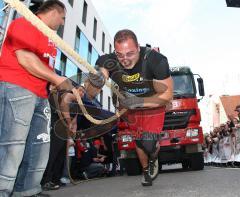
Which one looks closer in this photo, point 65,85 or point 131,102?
point 65,85

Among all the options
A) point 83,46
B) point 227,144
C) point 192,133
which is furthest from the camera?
point 83,46

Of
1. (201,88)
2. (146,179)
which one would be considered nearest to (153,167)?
(146,179)

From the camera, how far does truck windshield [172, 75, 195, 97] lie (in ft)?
34.1

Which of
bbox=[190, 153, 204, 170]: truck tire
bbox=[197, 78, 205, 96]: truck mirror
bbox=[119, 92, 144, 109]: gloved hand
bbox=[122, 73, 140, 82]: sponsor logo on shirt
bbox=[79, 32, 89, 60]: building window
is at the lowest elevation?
bbox=[190, 153, 204, 170]: truck tire

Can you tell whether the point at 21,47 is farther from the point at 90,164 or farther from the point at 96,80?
the point at 90,164

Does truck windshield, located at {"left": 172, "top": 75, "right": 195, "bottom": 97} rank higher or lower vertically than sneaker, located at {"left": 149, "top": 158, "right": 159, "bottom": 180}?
higher

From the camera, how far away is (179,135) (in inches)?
393

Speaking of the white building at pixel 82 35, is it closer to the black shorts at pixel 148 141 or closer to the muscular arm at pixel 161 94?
the black shorts at pixel 148 141

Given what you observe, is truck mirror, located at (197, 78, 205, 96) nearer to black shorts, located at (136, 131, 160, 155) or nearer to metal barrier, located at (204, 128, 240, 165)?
metal barrier, located at (204, 128, 240, 165)

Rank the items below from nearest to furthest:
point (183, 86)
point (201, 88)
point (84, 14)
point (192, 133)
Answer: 1. point (192, 133)
2. point (201, 88)
3. point (183, 86)
4. point (84, 14)

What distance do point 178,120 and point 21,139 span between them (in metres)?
7.22

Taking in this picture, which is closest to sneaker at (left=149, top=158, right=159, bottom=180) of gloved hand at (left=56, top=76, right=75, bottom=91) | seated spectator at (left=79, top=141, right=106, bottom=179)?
gloved hand at (left=56, top=76, right=75, bottom=91)

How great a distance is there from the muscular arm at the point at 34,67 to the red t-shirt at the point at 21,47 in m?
0.05

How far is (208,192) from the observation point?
452 cm
